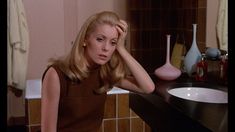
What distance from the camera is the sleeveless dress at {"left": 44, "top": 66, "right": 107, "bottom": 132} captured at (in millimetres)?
1189

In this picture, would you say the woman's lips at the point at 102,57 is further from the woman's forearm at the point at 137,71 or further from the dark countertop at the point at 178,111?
the dark countertop at the point at 178,111

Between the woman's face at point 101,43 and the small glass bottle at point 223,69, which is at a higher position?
the woman's face at point 101,43

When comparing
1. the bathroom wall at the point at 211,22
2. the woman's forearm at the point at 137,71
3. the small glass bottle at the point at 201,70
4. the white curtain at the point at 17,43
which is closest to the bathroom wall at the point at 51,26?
the white curtain at the point at 17,43

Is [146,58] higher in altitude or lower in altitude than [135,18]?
lower

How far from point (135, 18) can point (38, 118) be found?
54.4 inches

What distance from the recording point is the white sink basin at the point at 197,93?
1.43 metres

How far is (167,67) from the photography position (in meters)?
1.71

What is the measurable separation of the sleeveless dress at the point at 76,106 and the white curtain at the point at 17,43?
4.24 feet

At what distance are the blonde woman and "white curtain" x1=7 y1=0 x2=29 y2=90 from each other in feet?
4.13

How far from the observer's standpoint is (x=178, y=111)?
1.09 metres

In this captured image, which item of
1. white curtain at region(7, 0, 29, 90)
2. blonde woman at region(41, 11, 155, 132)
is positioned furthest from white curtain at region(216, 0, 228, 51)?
white curtain at region(7, 0, 29, 90)

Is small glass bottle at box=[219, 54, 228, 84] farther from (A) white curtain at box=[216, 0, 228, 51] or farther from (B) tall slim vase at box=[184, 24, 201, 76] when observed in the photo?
(B) tall slim vase at box=[184, 24, 201, 76]
